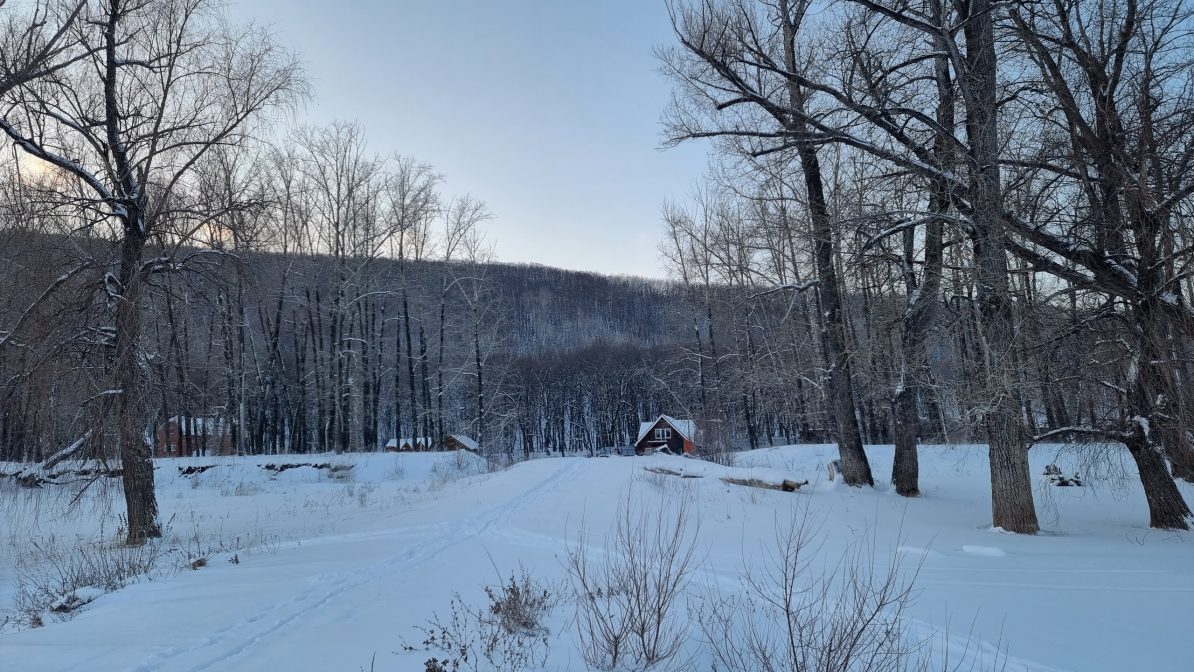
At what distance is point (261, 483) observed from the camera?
1950 centimetres

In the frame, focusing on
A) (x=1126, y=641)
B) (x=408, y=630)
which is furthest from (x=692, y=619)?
(x=1126, y=641)

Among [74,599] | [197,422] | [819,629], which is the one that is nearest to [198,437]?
[197,422]

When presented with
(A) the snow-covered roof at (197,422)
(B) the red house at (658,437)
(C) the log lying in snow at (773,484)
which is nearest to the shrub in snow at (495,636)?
(A) the snow-covered roof at (197,422)

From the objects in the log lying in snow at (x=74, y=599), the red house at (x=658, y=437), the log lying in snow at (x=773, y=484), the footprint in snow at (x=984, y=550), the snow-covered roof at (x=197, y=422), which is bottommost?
the red house at (x=658, y=437)

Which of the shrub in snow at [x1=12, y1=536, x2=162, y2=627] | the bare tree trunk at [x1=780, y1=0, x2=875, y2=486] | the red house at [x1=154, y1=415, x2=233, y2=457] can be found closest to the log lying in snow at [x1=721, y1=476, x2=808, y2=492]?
the bare tree trunk at [x1=780, y1=0, x2=875, y2=486]

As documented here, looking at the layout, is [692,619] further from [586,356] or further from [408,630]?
[586,356]

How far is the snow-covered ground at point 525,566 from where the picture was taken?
4.08 m

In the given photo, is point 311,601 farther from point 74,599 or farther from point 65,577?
point 65,577

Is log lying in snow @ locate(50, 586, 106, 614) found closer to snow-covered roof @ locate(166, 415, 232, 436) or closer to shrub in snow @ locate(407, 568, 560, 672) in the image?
shrub in snow @ locate(407, 568, 560, 672)

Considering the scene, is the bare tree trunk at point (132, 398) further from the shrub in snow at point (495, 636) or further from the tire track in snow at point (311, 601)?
the shrub in snow at point (495, 636)

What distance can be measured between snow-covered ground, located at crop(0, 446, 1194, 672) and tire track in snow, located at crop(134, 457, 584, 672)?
2cm

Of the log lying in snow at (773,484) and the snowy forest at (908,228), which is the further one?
the log lying in snow at (773,484)

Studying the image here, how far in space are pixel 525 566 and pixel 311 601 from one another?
2.20 m

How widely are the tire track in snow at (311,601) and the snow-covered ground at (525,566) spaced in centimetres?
2
